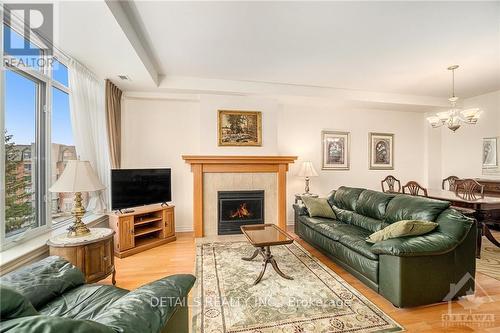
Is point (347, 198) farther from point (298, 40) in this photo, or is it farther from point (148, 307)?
point (148, 307)

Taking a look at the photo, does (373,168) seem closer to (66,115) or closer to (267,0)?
(267,0)

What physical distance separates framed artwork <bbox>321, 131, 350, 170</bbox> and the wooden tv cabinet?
3.49 meters

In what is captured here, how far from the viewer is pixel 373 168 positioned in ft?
18.4

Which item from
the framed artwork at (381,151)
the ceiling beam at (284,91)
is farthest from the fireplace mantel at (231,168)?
the framed artwork at (381,151)

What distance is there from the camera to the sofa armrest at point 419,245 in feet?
6.93

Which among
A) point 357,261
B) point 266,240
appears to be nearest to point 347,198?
point 357,261

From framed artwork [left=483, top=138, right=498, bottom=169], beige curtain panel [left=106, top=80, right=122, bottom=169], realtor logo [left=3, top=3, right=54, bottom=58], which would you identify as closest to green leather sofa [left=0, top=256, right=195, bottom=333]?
realtor logo [left=3, top=3, right=54, bottom=58]

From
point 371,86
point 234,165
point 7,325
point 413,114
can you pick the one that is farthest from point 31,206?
point 413,114

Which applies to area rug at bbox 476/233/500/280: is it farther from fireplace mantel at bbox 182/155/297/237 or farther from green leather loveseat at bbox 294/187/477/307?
fireplace mantel at bbox 182/155/297/237

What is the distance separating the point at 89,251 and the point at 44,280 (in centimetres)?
79

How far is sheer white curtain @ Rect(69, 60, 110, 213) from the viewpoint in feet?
10.0

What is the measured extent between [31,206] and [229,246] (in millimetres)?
2531

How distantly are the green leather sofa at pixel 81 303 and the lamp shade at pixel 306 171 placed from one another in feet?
11.7

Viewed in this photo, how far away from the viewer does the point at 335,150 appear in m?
5.41
